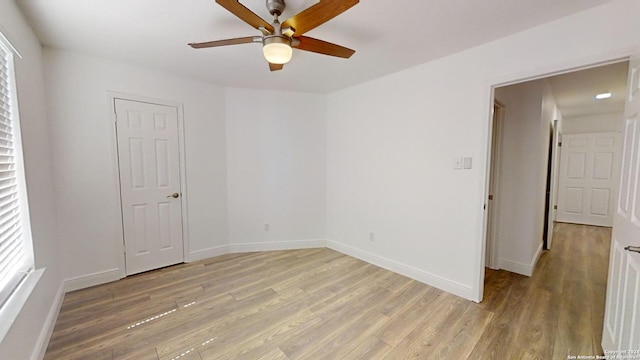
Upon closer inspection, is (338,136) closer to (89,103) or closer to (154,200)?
(154,200)

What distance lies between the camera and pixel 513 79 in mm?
2080

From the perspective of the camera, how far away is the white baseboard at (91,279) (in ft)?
8.20

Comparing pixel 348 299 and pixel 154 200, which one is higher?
pixel 154 200

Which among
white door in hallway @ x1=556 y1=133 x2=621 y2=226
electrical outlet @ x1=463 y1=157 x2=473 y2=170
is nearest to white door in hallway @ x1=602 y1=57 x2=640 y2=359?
electrical outlet @ x1=463 y1=157 x2=473 y2=170

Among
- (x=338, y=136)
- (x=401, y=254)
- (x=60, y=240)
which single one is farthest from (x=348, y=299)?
(x=60, y=240)

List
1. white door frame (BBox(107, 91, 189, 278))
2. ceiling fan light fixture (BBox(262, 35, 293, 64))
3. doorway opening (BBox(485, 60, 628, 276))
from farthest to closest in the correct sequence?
1. doorway opening (BBox(485, 60, 628, 276))
2. white door frame (BBox(107, 91, 189, 278))
3. ceiling fan light fixture (BBox(262, 35, 293, 64))

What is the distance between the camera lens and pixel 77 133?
250cm

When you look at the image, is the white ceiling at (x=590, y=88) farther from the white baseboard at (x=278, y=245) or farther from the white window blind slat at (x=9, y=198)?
the white window blind slat at (x=9, y=198)

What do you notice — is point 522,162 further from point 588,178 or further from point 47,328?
point 47,328

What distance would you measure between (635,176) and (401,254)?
201cm

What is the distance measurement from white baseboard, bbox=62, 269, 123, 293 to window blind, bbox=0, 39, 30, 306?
1.01 meters

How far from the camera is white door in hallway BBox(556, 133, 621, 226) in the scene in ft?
16.6

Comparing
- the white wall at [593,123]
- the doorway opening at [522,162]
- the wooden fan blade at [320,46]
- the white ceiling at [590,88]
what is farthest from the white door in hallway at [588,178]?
the wooden fan blade at [320,46]

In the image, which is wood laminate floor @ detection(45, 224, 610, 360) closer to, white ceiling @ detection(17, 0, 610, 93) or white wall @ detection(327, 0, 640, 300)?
white wall @ detection(327, 0, 640, 300)
